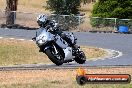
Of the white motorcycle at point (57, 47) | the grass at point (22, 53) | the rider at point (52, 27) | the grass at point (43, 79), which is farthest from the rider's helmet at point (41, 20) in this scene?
the grass at point (22, 53)

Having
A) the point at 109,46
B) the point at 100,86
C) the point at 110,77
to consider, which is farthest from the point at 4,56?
the point at 110,77

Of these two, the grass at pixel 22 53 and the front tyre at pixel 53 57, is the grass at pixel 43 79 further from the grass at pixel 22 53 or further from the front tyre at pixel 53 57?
the grass at pixel 22 53

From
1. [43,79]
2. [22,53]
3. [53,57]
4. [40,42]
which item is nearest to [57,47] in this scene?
[53,57]

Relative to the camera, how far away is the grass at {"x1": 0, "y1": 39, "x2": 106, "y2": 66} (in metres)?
25.9

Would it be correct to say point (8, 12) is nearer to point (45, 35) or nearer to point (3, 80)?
point (3, 80)

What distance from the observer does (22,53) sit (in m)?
28.0

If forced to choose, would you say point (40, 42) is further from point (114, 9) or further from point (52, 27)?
point (114, 9)

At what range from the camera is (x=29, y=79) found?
14.4 meters

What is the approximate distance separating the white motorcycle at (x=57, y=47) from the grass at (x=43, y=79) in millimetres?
1150

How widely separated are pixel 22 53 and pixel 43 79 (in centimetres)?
1388

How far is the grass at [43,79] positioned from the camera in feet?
40.6

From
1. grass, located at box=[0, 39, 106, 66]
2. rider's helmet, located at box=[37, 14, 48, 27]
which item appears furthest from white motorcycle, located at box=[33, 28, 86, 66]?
grass, located at box=[0, 39, 106, 66]

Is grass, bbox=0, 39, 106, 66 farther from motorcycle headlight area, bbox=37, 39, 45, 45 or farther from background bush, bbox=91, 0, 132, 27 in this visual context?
background bush, bbox=91, 0, 132, 27

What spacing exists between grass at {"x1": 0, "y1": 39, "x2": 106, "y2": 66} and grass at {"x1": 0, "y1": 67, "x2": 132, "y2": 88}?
7.97 m
